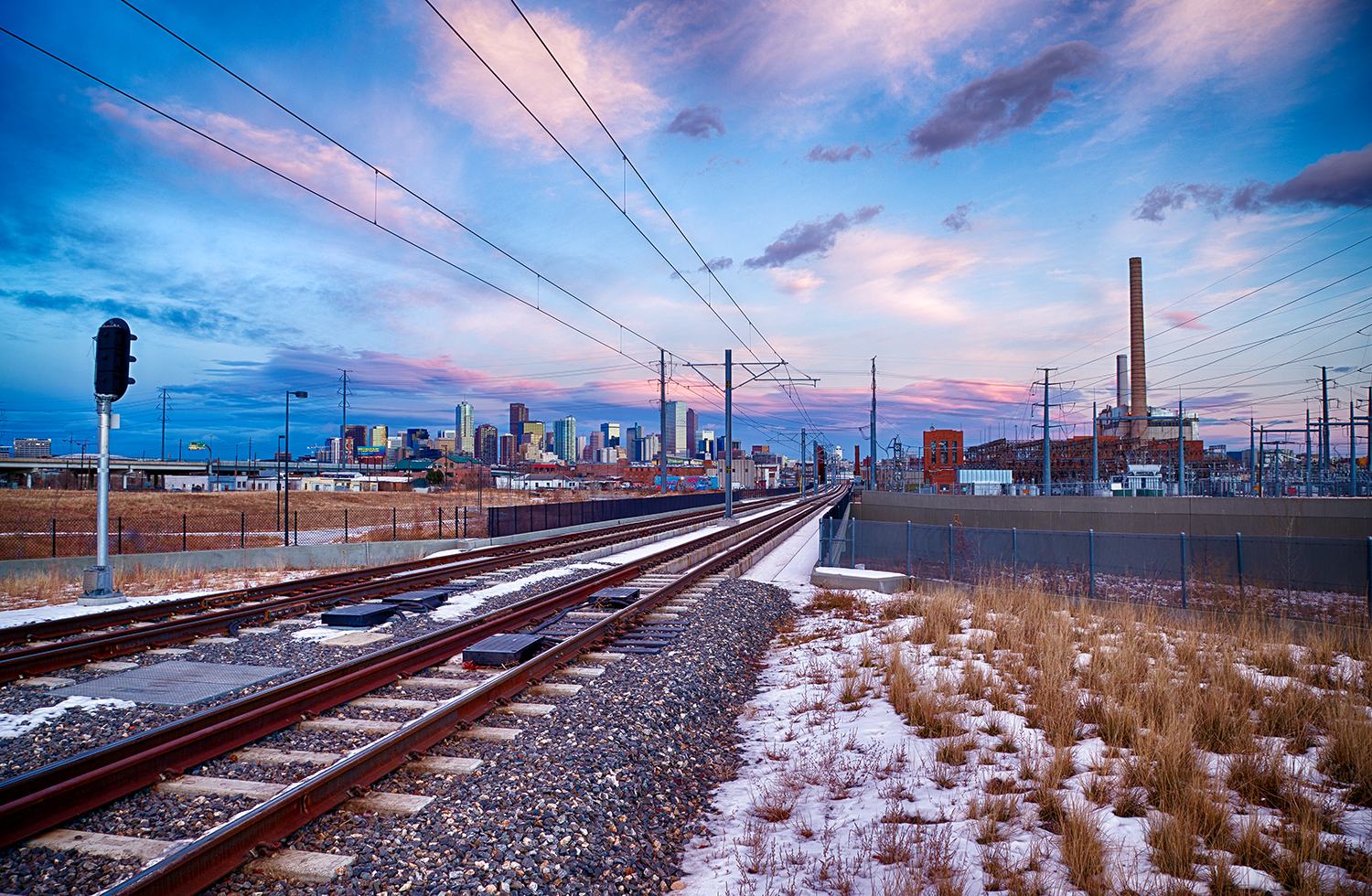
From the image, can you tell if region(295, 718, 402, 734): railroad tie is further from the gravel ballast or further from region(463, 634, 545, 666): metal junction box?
region(463, 634, 545, 666): metal junction box

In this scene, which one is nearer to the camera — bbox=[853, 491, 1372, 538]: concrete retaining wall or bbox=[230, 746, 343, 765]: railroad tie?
bbox=[230, 746, 343, 765]: railroad tie

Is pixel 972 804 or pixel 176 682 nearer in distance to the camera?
pixel 972 804

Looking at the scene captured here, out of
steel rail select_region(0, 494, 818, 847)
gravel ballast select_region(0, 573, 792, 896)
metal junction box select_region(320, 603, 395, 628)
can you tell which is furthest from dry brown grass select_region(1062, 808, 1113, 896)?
metal junction box select_region(320, 603, 395, 628)

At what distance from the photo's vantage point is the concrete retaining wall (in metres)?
38.3

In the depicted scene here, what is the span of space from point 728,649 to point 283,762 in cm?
681

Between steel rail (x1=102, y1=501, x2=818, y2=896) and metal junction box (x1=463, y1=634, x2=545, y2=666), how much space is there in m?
0.46

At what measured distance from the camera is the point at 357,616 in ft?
39.1

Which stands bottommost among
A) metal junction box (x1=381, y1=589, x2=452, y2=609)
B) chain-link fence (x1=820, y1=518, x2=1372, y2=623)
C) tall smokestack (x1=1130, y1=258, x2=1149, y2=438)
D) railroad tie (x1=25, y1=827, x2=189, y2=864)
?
chain-link fence (x1=820, y1=518, x2=1372, y2=623)

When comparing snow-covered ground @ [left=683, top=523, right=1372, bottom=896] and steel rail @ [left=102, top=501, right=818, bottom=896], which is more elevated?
steel rail @ [left=102, top=501, right=818, bottom=896]

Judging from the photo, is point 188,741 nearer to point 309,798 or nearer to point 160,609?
point 309,798

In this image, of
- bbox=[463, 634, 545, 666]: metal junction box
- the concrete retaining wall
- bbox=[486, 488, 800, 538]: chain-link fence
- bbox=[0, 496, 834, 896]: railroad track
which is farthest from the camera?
the concrete retaining wall

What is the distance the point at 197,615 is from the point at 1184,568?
19760 mm

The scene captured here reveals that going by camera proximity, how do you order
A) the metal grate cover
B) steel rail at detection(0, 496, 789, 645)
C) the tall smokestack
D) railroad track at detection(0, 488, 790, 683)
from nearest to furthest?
1. the metal grate cover
2. railroad track at detection(0, 488, 790, 683)
3. steel rail at detection(0, 496, 789, 645)
4. the tall smokestack

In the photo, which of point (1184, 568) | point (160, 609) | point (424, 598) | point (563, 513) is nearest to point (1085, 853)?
point (424, 598)
